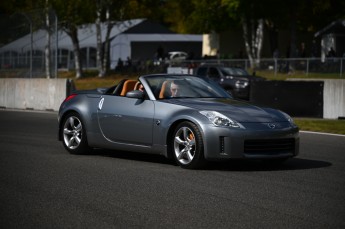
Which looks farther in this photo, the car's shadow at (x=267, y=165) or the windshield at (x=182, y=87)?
the windshield at (x=182, y=87)

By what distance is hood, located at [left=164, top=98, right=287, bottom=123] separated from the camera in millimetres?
10961

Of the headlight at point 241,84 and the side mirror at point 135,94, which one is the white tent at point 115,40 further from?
the side mirror at point 135,94

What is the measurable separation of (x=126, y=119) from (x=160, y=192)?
3.20 meters

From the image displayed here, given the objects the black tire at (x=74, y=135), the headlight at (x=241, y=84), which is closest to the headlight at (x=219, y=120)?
the black tire at (x=74, y=135)

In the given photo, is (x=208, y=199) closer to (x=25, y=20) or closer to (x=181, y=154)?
(x=181, y=154)

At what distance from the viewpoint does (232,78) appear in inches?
1312

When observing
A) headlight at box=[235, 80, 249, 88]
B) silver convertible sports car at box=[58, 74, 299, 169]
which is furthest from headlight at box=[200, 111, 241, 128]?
headlight at box=[235, 80, 249, 88]

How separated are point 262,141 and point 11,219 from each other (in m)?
4.34

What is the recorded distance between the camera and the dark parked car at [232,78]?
1289 inches

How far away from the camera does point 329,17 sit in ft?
193

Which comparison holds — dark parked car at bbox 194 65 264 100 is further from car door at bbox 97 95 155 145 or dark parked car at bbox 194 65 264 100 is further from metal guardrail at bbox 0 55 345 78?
car door at bbox 97 95 155 145

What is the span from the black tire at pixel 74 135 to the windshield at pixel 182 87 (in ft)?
4.35

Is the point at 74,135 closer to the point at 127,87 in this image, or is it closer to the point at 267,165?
the point at 127,87

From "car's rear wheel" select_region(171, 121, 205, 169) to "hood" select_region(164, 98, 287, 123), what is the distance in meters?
0.30
